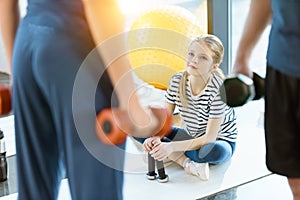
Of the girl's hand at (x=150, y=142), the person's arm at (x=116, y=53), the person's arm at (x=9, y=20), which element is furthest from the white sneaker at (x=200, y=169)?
the person's arm at (x=9, y=20)

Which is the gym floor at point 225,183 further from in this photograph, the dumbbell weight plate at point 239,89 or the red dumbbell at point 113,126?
the red dumbbell at point 113,126

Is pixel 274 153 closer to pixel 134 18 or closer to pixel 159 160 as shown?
pixel 159 160

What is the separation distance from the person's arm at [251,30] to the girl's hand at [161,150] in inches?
22.1

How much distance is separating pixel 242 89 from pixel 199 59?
0.60m

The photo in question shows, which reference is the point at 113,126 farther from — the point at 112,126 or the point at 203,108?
the point at 203,108

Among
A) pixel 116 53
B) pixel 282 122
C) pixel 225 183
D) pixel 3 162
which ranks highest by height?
pixel 116 53

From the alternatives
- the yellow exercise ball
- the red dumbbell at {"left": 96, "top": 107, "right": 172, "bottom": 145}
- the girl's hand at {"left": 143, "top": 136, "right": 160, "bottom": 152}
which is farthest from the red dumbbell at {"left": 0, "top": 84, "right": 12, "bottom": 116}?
the yellow exercise ball

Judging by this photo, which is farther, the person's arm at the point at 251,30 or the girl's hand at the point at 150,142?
the girl's hand at the point at 150,142

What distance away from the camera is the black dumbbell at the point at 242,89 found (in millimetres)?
1162

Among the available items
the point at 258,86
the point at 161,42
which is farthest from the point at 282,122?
the point at 161,42

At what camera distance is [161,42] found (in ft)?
6.17

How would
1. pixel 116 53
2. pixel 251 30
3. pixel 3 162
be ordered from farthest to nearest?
pixel 3 162, pixel 251 30, pixel 116 53

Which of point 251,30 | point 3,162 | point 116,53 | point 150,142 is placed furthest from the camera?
point 3,162

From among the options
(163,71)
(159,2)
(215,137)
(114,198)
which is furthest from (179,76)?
(114,198)
